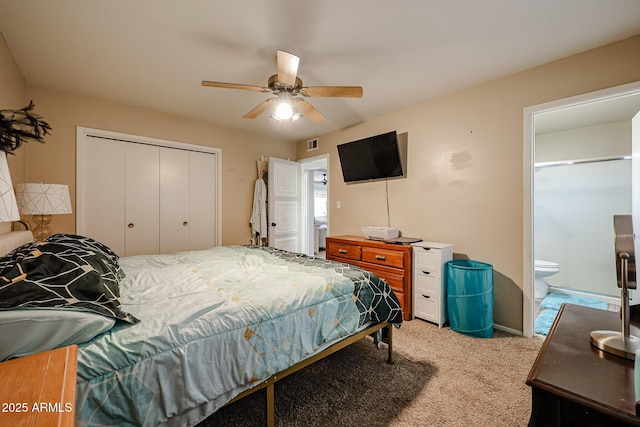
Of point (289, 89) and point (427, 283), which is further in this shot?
point (427, 283)

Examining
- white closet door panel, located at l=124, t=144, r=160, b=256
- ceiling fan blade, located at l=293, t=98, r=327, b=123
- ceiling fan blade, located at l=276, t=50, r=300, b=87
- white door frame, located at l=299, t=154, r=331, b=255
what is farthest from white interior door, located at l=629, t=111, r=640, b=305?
white closet door panel, located at l=124, t=144, r=160, b=256

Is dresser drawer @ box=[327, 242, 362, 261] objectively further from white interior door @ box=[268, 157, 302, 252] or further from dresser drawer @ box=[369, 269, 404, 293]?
white interior door @ box=[268, 157, 302, 252]

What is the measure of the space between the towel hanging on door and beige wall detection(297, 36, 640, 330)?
2019 millimetres

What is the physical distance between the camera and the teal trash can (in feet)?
8.24

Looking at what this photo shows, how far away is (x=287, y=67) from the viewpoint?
1897 mm

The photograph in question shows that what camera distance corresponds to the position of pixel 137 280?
186 cm

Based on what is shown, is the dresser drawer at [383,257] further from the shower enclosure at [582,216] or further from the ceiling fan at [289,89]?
the shower enclosure at [582,216]

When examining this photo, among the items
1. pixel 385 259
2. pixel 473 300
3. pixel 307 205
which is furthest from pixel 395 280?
pixel 307 205

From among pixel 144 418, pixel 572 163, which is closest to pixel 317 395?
pixel 144 418

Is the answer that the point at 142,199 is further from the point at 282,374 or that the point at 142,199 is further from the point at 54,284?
the point at 282,374

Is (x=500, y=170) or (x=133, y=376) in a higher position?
(x=500, y=170)

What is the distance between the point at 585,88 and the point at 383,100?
69.3 inches

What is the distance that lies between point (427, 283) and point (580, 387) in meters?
2.16

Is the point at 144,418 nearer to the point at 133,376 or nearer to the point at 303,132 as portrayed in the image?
the point at 133,376
